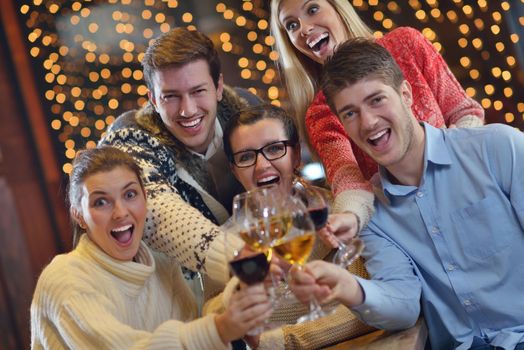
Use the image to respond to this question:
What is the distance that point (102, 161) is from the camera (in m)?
1.93

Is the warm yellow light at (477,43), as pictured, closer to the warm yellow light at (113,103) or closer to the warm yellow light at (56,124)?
the warm yellow light at (113,103)

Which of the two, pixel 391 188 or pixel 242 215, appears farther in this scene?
pixel 391 188

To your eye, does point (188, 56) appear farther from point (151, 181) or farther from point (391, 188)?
point (391, 188)

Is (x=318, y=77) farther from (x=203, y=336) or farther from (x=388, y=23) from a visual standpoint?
(x=388, y=23)

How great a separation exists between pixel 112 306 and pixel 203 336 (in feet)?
1.11

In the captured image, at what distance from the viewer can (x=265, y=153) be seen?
222cm

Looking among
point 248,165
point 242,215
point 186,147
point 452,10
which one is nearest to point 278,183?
point 248,165

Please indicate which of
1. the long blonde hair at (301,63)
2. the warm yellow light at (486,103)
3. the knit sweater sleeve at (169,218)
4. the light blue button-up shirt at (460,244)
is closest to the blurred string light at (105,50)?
the warm yellow light at (486,103)

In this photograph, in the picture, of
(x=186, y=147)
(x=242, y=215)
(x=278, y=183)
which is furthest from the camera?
(x=186, y=147)

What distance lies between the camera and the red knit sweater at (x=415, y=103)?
232 centimetres

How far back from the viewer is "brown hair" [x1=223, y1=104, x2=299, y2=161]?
2273 millimetres

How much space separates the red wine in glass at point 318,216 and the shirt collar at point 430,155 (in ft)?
1.27

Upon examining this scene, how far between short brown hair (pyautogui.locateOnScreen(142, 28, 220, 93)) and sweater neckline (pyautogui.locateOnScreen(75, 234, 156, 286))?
1.94 ft

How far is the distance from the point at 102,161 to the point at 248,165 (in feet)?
1.49
